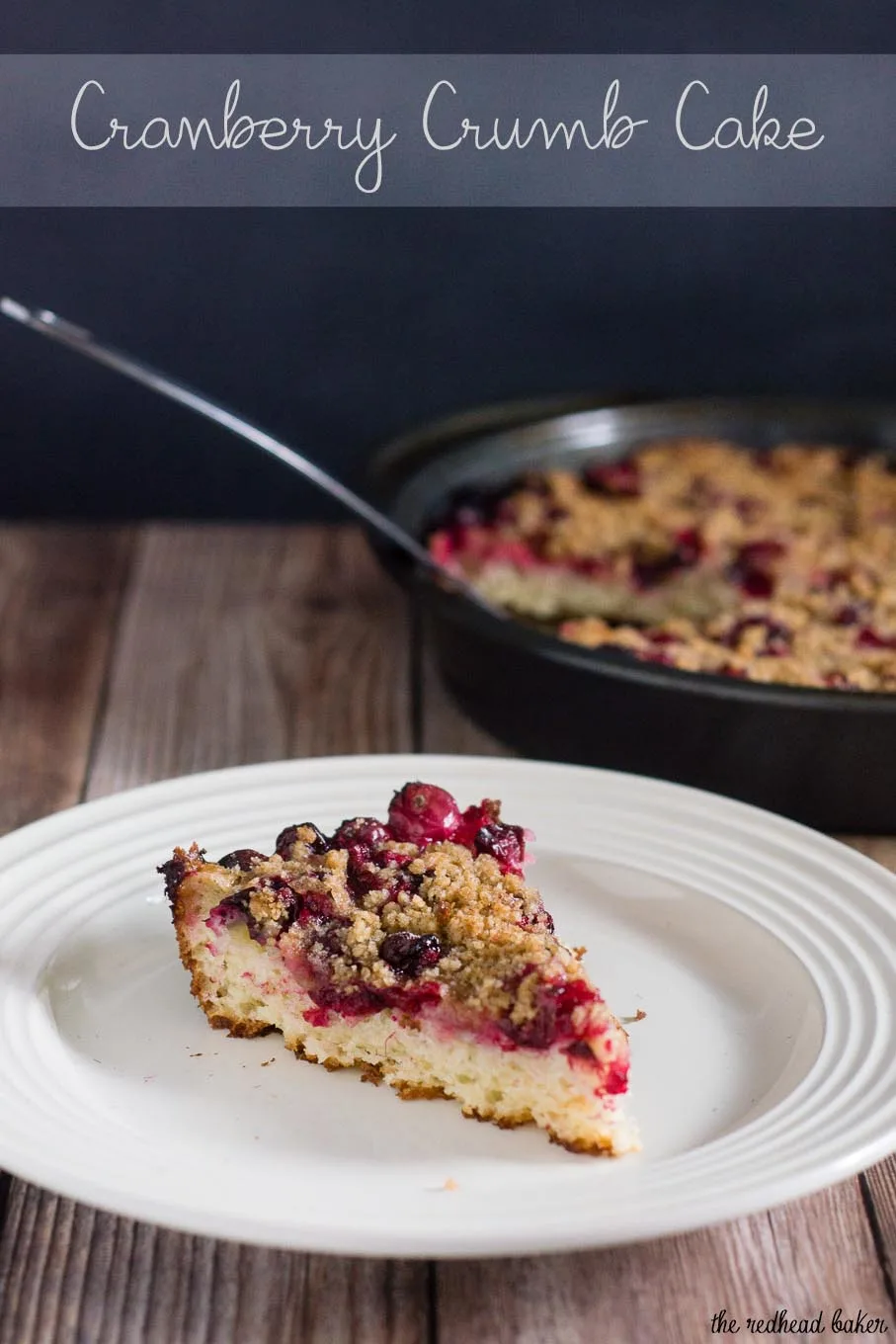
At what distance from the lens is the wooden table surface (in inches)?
48.2

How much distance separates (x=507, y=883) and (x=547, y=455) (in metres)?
1.38

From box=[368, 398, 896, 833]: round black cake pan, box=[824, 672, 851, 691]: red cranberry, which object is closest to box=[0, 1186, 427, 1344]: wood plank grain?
box=[368, 398, 896, 833]: round black cake pan

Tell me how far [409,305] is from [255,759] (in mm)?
1236

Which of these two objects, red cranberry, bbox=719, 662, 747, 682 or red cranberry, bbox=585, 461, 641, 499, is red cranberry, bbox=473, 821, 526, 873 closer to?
red cranberry, bbox=719, 662, 747, 682

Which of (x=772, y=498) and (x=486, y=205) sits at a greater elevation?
(x=486, y=205)

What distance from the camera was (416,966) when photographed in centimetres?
139

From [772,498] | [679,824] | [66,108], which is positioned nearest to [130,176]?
[66,108]

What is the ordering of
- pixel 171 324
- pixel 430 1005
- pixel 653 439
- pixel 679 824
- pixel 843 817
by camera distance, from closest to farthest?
1. pixel 430 1005
2. pixel 679 824
3. pixel 843 817
4. pixel 653 439
5. pixel 171 324

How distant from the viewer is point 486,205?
2.99 meters

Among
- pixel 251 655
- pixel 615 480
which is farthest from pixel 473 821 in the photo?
pixel 615 480

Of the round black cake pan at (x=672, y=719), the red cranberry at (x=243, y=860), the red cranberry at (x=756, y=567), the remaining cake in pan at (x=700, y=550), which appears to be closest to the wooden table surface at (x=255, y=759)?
the round black cake pan at (x=672, y=719)

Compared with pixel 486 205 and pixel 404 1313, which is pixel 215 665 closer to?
pixel 486 205

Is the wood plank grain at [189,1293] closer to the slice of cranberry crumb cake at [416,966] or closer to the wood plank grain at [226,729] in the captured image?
the wood plank grain at [226,729]

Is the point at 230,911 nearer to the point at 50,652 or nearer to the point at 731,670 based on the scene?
the point at 731,670
